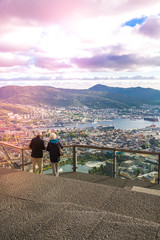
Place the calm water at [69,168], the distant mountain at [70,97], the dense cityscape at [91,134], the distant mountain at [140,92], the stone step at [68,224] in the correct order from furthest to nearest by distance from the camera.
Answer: the distant mountain at [140,92] → the distant mountain at [70,97] → the calm water at [69,168] → the dense cityscape at [91,134] → the stone step at [68,224]

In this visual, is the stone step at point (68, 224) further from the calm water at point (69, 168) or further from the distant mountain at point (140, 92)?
the distant mountain at point (140, 92)

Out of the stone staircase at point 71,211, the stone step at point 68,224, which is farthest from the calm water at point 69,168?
the stone step at point 68,224

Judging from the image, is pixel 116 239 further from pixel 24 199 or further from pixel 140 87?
pixel 140 87

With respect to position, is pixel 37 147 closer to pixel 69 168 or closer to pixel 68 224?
pixel 69 168

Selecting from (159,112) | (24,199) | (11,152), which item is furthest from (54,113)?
(24,199)

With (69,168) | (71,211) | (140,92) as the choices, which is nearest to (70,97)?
(140,92)

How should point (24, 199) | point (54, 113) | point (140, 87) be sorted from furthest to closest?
point (140, 87) → point (54, 113) → point (24, 199)
